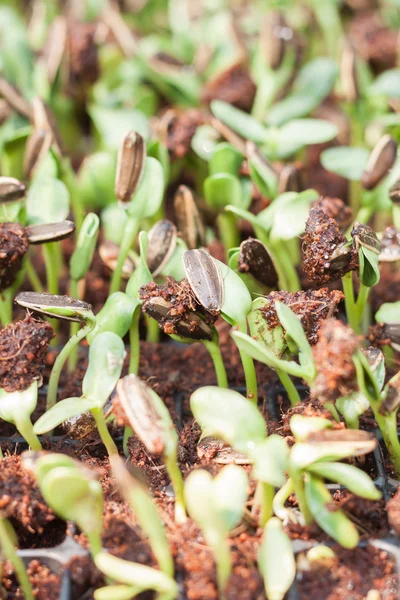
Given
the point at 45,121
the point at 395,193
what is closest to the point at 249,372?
the point at 395,193

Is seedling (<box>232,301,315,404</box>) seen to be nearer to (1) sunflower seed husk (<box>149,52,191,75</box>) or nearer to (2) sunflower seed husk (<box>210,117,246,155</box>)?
(2) sunflower seed husk (<box>210,117,246,155</box>)

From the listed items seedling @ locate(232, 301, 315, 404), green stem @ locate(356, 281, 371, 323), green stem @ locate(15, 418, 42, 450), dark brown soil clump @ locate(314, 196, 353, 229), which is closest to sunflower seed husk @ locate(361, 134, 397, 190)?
dark brown soil clump @ locate(314, 196, 353, 229)

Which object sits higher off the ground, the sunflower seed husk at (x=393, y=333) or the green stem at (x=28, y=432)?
the green stem at (x=28, y=432)

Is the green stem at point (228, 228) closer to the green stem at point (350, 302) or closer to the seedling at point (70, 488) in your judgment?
the green stem at point (350, 302)

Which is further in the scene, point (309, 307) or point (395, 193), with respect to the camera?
point (395, 193)

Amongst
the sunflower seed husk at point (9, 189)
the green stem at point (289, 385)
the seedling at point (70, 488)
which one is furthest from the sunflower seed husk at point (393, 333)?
the sunflower seed husk at point (9, 189)

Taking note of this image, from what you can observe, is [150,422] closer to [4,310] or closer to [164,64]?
[4,310]
